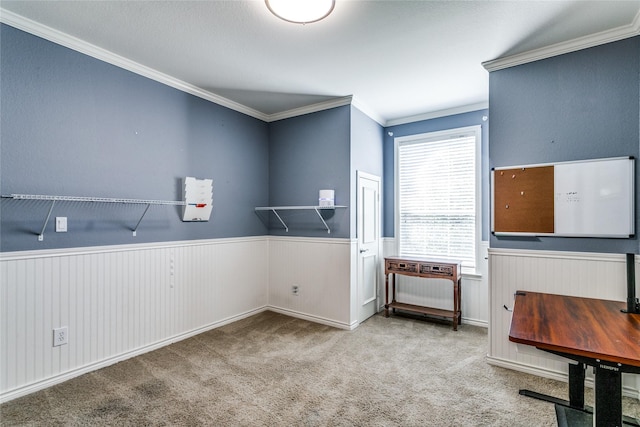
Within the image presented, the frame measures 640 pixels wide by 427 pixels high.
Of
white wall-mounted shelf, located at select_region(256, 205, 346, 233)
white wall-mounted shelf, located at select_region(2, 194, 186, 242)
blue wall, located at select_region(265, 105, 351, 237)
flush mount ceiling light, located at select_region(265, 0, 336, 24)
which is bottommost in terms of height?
white wall-mounted shelf, located at select_region(256, 205, 346, 233)

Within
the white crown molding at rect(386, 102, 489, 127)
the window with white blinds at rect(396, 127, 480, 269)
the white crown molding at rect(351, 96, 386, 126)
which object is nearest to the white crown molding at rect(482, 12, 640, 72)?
the white crown molding at rect(386, 102, 489, 127)

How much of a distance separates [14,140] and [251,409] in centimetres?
252

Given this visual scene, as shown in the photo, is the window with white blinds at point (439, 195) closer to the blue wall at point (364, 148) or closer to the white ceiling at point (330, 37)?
the blue wall at point (364, 148)

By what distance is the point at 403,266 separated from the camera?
400 cm

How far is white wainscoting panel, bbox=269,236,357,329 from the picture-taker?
12.3 ft

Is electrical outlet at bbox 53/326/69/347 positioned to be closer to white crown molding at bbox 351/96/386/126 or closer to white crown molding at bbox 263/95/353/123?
white crown molding at bbox 263/95/353/123

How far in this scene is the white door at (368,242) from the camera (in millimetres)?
3910

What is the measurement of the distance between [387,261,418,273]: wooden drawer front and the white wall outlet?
336 centimetres

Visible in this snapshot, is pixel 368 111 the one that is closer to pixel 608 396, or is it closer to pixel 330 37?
pixel 330 37

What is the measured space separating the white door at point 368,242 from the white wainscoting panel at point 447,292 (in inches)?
10.6

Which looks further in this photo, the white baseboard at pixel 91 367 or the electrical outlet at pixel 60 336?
the electrical outlet at pixel 60 336

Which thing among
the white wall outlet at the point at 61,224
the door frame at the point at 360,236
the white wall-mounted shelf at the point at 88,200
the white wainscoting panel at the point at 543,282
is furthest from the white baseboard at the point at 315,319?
the white wall outlet at the point at 61,224

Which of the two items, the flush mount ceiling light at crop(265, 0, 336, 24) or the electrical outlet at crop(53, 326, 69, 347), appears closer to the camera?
the flush mount ceiling light at crop(265, 0, 336, 24)

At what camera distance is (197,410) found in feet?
7.00
